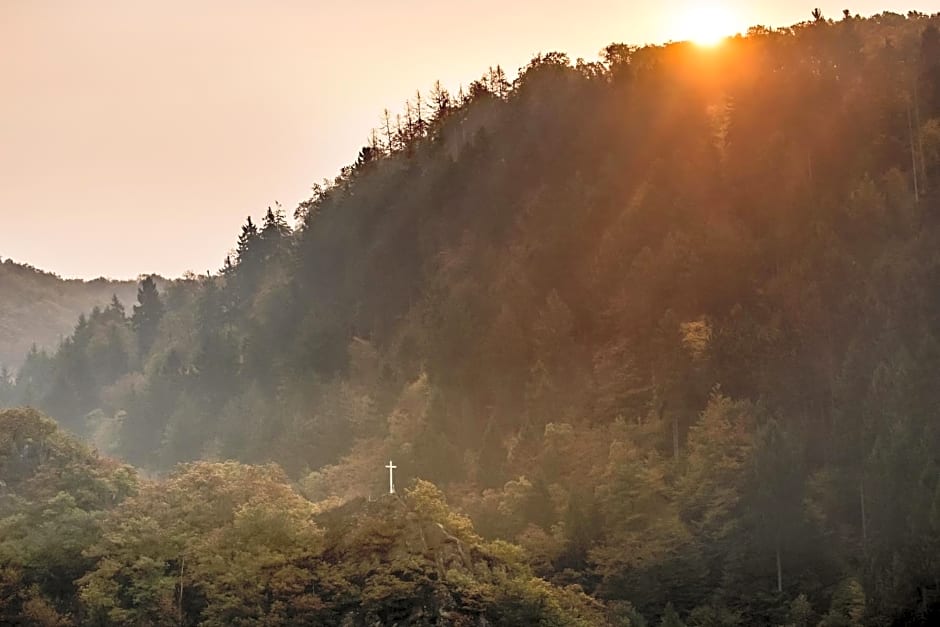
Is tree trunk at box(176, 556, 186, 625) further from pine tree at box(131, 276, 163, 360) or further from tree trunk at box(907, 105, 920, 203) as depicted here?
A: pine tree at box(131, 276, 163, 360)

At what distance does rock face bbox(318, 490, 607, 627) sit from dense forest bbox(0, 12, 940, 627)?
132mm

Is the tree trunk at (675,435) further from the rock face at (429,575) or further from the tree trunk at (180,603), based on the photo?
the tree trunk at (180,603)

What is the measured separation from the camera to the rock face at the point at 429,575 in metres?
44.1

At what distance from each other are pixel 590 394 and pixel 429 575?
27789 mm

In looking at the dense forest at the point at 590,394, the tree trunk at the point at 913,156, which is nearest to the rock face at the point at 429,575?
the dense forest at the point at 590,394

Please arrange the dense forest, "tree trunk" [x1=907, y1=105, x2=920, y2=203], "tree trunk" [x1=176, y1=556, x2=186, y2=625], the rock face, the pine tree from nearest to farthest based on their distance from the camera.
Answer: the rock face → the dense forest → "tree trunk" [x1=176, y1=556, x2=186, y2=625] → "tree trunk" [x1=907, y1=105, x2=920, y2=203] → the pine tree

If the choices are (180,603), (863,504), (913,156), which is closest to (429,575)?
(180,603)

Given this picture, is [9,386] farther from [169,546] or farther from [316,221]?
[169,546]

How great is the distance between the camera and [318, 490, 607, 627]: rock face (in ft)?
145

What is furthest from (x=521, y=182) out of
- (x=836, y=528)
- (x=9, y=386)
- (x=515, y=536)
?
(x=9, y=386)

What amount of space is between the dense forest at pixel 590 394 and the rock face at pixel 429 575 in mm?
132

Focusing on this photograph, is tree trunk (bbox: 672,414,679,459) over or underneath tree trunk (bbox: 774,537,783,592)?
over

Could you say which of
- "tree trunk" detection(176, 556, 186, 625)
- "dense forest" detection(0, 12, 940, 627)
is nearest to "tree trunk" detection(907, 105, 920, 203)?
"dense forest" detection(0, 12, 940, 627)

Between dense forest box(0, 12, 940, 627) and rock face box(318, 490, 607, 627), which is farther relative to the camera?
dense forest box(0, 12, 940, 627)
